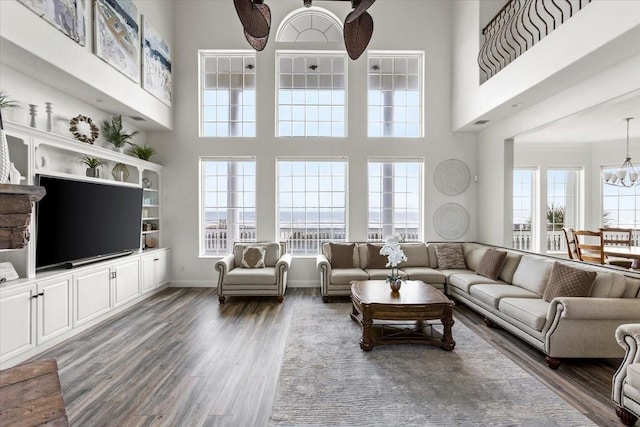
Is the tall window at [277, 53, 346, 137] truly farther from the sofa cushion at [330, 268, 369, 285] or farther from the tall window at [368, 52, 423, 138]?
the sofa cushion at [330, 268, 369, 285]

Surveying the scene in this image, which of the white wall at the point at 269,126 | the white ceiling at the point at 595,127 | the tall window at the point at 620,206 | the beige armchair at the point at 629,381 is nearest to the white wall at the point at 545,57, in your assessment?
the white wall at the point at 269,126

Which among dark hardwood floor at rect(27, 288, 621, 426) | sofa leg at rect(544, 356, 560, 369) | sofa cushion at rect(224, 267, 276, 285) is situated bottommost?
dark hardwood floor at rect(27, 288, 621, 426)

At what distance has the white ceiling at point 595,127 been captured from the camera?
4.71m

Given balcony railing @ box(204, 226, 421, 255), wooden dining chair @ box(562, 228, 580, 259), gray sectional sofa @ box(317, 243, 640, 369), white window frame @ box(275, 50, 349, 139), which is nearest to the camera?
gray sectional sofa @ box(317, 243, 640, 369)

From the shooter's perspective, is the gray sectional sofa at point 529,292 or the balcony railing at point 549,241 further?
the balcony railing at point 549,241

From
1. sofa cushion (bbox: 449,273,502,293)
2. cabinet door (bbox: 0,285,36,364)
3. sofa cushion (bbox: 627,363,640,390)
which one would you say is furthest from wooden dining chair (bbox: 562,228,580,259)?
cabinet door (bbox: 0,285,36,364)

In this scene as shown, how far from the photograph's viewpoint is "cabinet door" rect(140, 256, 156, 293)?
507 cm

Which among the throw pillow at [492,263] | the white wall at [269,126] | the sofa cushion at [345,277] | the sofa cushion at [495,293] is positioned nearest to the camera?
the sofa cushion at [495,293]

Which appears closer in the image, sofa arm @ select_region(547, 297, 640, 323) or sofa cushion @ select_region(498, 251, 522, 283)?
sofa arm @ select_region(547, 297, 640, 323)

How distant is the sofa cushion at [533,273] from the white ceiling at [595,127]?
1829 mm

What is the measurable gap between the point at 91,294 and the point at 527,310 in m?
4.87

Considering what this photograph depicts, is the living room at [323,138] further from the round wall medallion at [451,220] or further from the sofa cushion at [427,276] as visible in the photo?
the sofa cushion at [427,276]

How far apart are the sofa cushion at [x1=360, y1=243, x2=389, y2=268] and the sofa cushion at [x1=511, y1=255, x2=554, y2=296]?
189 cm

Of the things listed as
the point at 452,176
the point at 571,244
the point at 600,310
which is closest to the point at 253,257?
→ the point at 452,176
